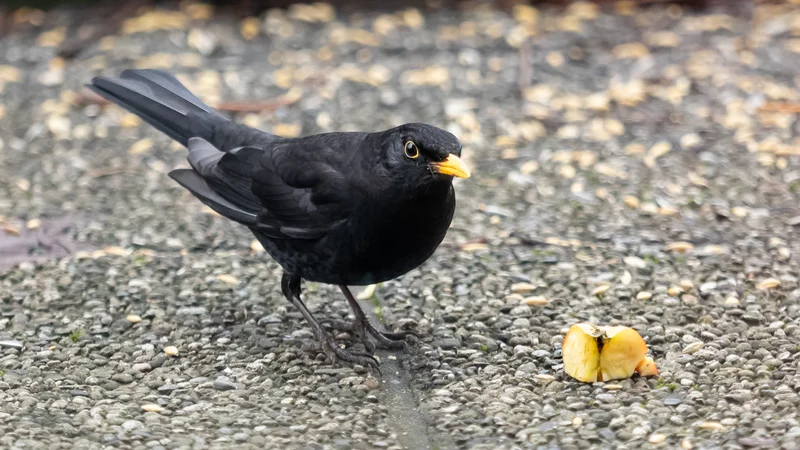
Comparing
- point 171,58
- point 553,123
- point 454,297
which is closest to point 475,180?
point 553,123

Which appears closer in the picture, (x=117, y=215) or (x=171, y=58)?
(x=117, y=215)

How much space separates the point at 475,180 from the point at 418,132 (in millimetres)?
2348

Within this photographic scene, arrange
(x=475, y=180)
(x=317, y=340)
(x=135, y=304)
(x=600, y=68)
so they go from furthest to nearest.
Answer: (x=600, y=68) < (x=475, y=180) < (x=135, y=304) < (x=317, y=340)

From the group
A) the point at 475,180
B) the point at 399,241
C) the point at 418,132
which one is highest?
the point at 418,132

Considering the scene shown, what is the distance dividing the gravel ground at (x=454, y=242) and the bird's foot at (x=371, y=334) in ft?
0.30

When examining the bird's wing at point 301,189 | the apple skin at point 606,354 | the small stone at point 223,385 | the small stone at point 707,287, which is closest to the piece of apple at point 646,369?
the apple skin at point 606,354

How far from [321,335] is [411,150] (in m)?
0.90

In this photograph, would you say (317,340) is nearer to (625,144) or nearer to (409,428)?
(409,428)

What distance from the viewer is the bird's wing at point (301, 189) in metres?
4.03

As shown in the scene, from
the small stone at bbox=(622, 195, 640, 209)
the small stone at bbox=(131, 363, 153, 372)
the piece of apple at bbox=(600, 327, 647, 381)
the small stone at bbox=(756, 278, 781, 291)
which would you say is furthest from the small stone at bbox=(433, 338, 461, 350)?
the small stone at bbox=(622, 195, 640, 209)

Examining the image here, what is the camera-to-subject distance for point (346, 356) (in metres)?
4.12

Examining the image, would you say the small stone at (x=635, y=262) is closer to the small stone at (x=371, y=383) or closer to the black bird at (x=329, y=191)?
the black bird at (x=329, y=191)

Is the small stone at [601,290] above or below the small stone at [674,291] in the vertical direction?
below

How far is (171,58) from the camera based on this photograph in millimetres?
8164
